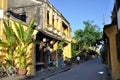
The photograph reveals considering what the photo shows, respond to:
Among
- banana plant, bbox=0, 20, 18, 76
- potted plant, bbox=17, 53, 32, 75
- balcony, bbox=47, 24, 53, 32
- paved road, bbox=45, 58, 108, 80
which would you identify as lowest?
paved road, bbox=45, 58, 108, 80

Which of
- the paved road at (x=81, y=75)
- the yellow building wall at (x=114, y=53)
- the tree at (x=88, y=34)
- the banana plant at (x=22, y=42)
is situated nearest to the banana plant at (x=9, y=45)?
the banana plant at (x=22, y=42)

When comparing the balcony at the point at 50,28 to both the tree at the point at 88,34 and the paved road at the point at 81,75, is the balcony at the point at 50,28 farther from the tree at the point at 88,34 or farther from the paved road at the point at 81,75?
the tree at the point at 88,34

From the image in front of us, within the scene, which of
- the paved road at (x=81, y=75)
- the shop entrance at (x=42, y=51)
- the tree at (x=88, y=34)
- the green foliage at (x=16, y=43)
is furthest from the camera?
the tree at (x=88, y=34)

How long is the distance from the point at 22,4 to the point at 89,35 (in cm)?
4173

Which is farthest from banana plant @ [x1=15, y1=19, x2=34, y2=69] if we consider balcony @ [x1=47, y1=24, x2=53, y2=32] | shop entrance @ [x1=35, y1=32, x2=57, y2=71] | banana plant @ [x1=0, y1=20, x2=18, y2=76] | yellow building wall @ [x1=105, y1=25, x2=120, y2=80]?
balcony @ [x1=47, y1=24, x2=53, y2=32]

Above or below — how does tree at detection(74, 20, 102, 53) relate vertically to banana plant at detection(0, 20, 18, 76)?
above

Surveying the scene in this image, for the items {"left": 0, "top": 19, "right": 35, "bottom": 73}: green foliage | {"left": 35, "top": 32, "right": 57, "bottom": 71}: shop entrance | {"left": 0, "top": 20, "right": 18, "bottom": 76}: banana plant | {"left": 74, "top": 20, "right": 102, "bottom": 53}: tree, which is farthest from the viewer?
{"left": 74, "top": 20, "right": 102, "bottom": 53}: tree

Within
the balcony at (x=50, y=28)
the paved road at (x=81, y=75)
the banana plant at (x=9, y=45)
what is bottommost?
the paved road at (x=81, y=75)

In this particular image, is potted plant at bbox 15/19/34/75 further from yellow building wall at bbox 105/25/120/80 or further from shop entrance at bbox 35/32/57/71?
yellow building wall at bbox 105/25/120/80

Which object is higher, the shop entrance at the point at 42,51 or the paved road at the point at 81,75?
the shop entrance at the point at 42,51

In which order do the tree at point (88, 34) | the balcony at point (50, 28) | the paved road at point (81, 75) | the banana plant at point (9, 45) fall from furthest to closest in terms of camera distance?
the tree at point (88, 34), the balcony at point (50, 28), the paved road at point (81, 75), the banana plant at point (9, 45)

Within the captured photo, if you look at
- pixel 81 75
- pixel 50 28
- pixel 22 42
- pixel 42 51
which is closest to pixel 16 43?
pixel 22 42

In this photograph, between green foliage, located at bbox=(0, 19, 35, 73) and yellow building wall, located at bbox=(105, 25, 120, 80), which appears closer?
yellow building wall, located at bbox=(105, 25, 120, 80)

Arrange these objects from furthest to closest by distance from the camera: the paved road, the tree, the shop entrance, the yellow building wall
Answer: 1. the tree
2. the shop entrance
3. the paved road
4. the yellow building wall
